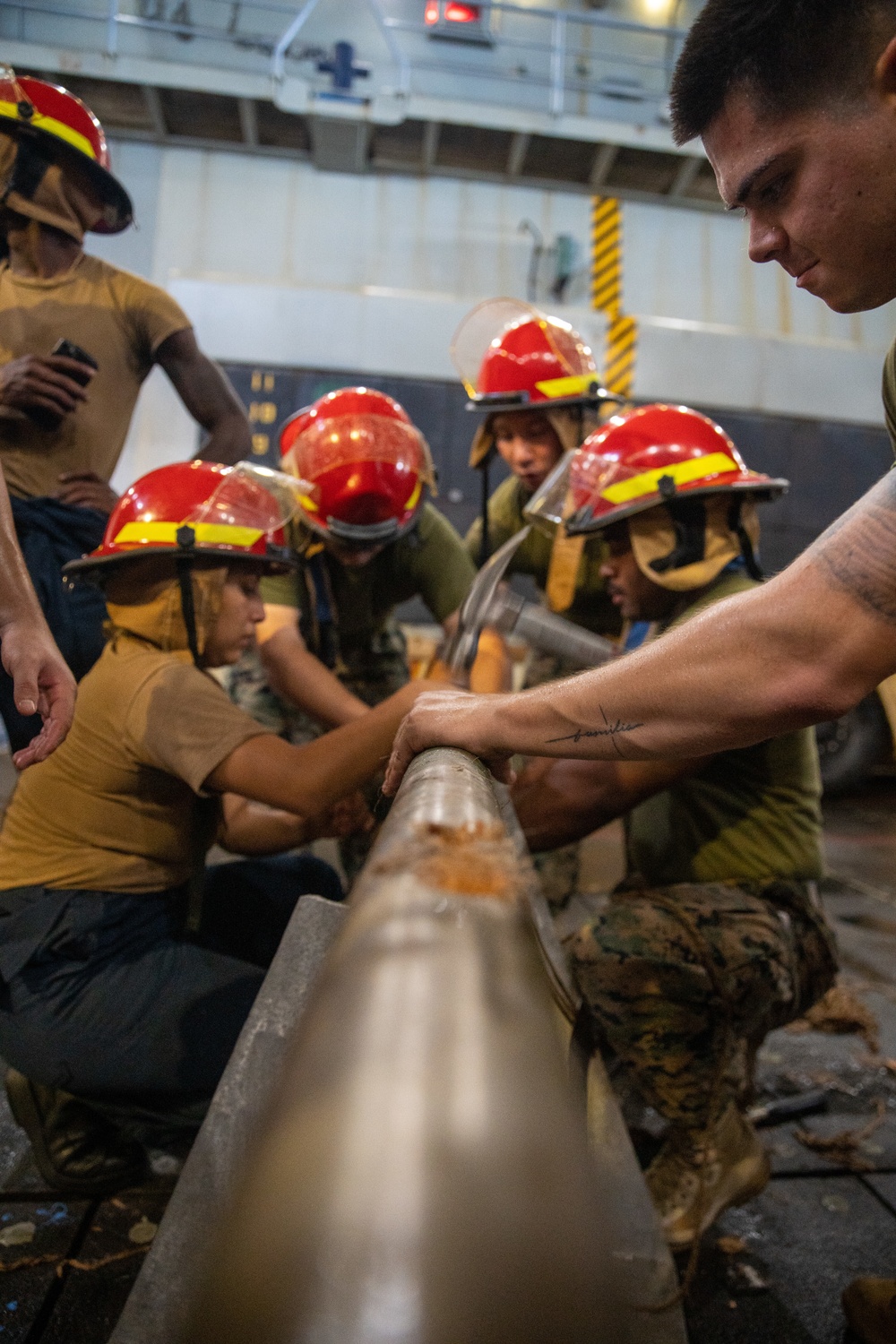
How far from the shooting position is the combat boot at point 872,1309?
1.64 meters

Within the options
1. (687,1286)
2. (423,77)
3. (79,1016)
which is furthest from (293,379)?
(687,1286)

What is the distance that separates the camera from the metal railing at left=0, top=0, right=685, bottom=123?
28.9 ft

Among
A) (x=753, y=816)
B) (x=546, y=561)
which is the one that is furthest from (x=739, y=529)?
(x=546, y=561)

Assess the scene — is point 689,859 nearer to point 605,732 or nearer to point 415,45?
point 605,732

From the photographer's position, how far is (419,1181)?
41 centimetres

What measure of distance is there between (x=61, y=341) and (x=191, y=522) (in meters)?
0.67

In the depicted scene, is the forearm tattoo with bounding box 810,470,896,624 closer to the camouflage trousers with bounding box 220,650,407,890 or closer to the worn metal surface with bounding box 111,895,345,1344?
the worn metal surface with bounding box 111,895,345,1344

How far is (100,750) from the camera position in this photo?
1.98 meters

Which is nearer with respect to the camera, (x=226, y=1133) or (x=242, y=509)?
(x=226, y=1133)

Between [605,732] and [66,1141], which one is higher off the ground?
[605,732]

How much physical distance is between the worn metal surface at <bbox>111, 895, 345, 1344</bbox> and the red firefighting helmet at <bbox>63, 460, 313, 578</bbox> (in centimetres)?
100

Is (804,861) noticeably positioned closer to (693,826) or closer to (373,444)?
(693,826)

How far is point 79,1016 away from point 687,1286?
4.37 feet

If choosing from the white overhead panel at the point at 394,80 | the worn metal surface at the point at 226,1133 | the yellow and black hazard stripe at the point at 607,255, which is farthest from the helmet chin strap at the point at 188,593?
the white overhead panel at the point at 394,80
